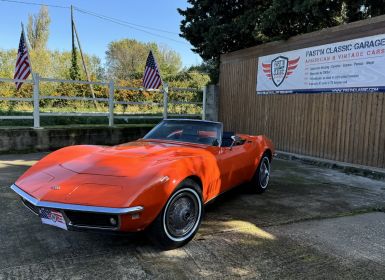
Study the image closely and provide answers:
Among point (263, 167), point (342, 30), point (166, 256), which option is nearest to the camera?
point (166, 256)

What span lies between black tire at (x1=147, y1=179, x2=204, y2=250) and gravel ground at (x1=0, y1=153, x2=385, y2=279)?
0.38 feet

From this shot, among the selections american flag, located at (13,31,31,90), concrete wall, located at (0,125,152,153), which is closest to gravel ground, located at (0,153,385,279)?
concrete wall, located at (0,125,152,153)

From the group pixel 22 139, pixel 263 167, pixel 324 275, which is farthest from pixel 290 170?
pixel 22 139

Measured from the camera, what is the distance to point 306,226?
450 centimetres

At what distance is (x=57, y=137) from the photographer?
9719 millimetres

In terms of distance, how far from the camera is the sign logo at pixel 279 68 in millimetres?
10373

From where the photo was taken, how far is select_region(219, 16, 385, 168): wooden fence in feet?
27.3

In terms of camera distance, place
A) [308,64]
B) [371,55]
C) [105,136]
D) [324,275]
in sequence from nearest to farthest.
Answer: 1. [324,275]
2. [371,55]
3. [308,64]
4. [105,136]

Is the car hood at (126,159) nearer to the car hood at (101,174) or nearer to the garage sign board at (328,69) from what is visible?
the car hood at (101,174)

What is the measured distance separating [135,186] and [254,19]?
9.68m

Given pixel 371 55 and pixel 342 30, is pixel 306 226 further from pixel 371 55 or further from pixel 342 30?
pixel 342 30

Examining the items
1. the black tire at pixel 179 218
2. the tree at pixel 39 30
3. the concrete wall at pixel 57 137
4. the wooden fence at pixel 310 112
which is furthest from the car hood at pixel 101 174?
the tree at pixel 39 30

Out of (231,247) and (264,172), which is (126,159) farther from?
(264,172)

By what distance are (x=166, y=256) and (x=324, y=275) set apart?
54.9 inches
